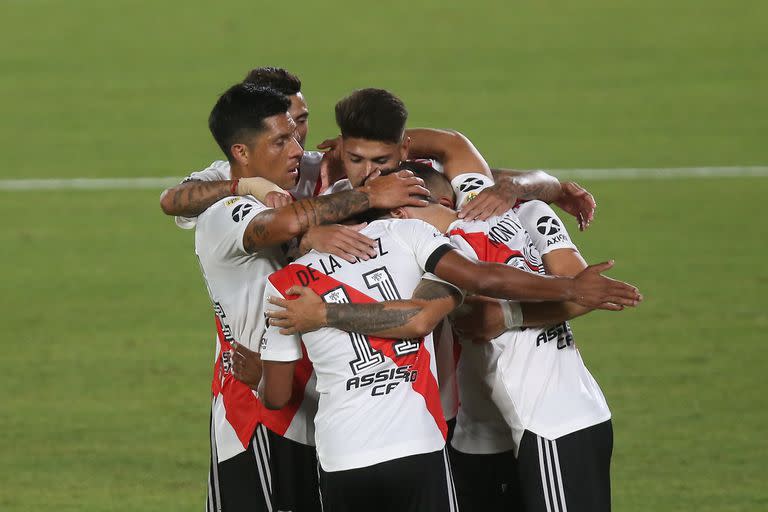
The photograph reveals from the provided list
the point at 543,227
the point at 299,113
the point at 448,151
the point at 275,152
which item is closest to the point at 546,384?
the point at 543,227

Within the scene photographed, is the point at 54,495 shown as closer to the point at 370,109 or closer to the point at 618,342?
the point at 370,109

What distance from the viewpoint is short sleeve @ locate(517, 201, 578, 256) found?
414 cm

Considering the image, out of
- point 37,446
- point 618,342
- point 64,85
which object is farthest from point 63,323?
point 64,85

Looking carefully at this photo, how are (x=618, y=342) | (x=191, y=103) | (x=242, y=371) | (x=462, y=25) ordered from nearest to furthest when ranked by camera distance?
(x=242, y=371), (x=618, y=342), (x=191, y=103), (x=462, y=25)

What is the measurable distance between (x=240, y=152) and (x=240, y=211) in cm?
32

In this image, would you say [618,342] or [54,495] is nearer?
[54,495]

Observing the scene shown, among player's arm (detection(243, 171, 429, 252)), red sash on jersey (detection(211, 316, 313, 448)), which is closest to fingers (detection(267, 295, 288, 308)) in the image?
player's arm (detection(243, 171, 429, 252))

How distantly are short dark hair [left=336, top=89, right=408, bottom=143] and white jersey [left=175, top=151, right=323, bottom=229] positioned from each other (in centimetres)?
75

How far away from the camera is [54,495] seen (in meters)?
6.21

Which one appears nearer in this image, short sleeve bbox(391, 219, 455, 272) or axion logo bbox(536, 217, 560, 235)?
short sleeve bbox(391, 219, 455, 272)

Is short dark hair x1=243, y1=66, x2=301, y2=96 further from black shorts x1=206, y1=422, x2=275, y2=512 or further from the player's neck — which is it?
black shorts x1=206, y1=422, x2=275, y2=512

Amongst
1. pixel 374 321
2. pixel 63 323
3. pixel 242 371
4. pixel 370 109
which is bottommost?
pixel 63 323

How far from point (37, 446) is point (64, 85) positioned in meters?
9.17

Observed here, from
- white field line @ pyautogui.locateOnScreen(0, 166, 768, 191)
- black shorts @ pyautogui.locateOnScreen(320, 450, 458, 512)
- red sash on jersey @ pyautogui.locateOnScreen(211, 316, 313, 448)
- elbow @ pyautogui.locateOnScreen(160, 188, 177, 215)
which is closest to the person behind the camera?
black shorts @ pyautogui.locateOnScreen(320, 450, 458, 512)
